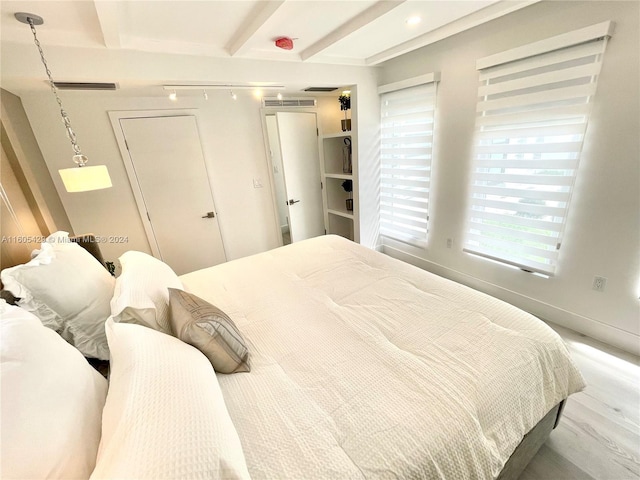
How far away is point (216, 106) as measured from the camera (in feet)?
9.61

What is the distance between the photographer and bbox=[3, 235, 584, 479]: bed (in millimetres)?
748

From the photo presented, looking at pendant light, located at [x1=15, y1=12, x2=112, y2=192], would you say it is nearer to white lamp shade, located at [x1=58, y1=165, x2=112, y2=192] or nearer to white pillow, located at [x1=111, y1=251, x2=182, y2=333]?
white lamp shade, located at [x1=58, y1=165, x2=112, y2=192]

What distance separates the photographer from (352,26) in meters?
1.96

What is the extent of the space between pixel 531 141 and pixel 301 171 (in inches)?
96.0

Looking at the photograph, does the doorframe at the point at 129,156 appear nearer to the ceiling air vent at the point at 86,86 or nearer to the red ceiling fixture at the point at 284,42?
the ceiling air vent at the point at 86,86

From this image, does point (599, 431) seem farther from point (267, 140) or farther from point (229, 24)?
point (267, 140)

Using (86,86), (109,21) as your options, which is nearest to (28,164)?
(86,86)

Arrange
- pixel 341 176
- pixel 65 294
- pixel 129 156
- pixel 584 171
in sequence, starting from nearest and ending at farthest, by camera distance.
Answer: pixel 65 294 → pixel 584 171 → pixel 129 156 → pixel 341 176

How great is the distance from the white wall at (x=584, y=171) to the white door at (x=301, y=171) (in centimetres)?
141

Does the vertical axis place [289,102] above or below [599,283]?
above

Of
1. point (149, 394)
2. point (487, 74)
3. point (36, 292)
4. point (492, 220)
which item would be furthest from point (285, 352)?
point (487, 74)

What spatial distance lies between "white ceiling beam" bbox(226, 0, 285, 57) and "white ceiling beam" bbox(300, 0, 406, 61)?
0.64m

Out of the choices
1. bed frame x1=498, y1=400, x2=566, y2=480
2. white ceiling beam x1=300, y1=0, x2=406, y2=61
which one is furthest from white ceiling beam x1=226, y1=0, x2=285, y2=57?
bed frame x1=498, y1=400, x2=566, y2=480

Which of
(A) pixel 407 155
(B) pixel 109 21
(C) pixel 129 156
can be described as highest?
(B) pixel 109 21
